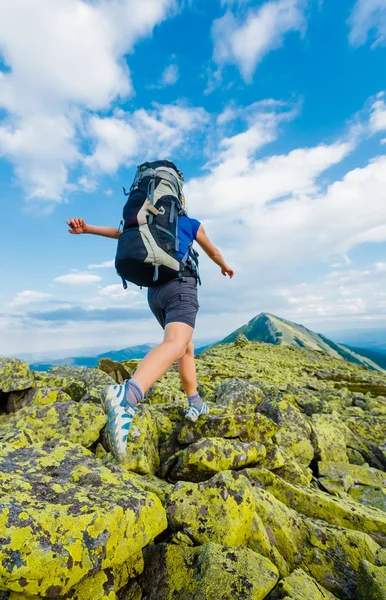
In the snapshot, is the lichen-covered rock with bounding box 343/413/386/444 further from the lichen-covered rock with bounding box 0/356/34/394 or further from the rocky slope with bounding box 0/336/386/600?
the lichen-covered rock with bounding box 0/356/34/394

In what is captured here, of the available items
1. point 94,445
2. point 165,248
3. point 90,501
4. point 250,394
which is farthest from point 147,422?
point 250,394

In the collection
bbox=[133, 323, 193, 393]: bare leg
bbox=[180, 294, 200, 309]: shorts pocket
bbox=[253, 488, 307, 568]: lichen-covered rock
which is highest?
bbox=[180, 294, 200, 309]: shorts pocket

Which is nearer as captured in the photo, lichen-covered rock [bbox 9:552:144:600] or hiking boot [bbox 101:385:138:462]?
lichen-covered rock [bbox 9:552:144:600]

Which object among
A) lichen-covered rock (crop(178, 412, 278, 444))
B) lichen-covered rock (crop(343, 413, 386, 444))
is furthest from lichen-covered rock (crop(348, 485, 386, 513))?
lichen-covered rock (crop(343, 413, 386, 444))

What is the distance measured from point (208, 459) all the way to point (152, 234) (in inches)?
156

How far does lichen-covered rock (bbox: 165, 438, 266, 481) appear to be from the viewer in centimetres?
567

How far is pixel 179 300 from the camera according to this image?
5938mm

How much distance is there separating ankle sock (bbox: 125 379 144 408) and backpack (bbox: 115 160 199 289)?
176 cm

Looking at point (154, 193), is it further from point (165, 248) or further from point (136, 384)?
point (136, 384)

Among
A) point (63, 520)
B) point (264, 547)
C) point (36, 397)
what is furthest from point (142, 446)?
point (36, 397)

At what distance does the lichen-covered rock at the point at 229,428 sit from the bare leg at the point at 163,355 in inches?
86.4

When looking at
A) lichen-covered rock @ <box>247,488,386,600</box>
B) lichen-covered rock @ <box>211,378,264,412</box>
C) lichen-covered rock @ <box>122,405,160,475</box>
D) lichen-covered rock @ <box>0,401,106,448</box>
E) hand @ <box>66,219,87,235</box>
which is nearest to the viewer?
lichen-covered rock @ <box>247,488,386,600</box>

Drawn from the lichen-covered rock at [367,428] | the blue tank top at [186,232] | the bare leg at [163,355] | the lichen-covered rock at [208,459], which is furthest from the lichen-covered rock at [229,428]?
the lichen-covered rock at [367,428]

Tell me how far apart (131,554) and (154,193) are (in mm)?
5222
